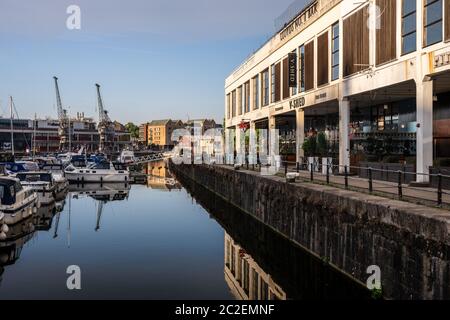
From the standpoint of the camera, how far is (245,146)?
207 ft

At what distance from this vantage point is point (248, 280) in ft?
61.0

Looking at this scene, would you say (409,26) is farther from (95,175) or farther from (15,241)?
(95,175)

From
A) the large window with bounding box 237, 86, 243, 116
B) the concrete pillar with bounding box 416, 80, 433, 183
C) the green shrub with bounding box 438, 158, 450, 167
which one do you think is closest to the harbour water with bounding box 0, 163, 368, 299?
the concrete pillar with bounding box 416, 80, 433, 183

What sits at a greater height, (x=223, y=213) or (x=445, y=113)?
(x=445, y=113)

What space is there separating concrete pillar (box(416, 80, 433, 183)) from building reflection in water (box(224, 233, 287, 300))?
8272mm

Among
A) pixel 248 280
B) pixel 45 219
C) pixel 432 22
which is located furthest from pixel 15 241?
pixel 432 22

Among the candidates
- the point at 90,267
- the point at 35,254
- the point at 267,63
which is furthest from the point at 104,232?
the point at 267,63

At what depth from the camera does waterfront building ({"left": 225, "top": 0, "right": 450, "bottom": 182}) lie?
22.0m

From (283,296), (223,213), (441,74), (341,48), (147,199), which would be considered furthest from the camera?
(147,199)

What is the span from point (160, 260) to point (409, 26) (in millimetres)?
15326

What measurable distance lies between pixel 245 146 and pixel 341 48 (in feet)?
107

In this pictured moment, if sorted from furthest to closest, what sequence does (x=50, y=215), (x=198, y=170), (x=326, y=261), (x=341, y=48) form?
1. (x=198, y=170)
2. (x=50, y=215)
3. (x=341, y=48)
4. (x=326, y=261)

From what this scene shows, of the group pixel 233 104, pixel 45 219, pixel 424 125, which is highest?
pixel 233 104

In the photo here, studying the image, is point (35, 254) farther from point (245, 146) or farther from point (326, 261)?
point (245, 146)
